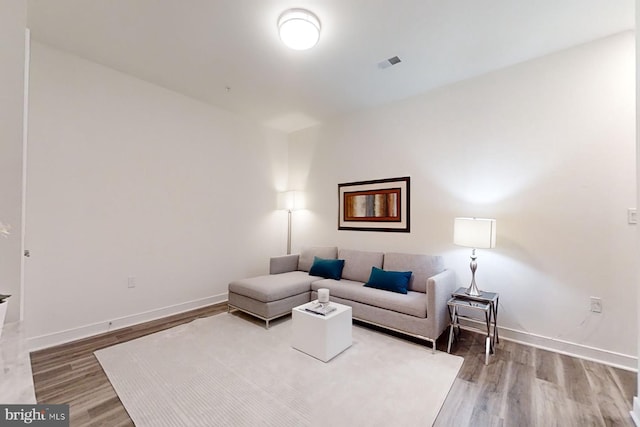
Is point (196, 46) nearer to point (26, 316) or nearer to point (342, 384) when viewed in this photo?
point (26, 316)

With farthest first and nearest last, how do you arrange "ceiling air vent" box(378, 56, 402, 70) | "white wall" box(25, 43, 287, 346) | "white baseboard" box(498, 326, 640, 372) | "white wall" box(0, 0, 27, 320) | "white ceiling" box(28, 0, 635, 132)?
"ceiling air vent" box(378, 56, 402, 70), "white wall" box(25, 43, 287, 346), "white baseboard" box(498, 326, 640, 372), "white ceiling" box(28, 0, 635, 132), "white wall" box(0, 0, 27, 320)

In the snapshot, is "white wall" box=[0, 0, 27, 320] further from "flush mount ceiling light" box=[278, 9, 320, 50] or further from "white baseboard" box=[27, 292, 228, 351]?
"flush mount ceiling light" box=[278, 9, 320, 50]

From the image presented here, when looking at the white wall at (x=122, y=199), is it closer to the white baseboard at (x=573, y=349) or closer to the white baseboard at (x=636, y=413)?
the white baseboard at (x=573, y=349)

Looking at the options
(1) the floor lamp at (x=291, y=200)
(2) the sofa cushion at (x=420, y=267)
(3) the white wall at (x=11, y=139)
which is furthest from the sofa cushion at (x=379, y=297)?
(3) the white wall at (x=11, y=139)

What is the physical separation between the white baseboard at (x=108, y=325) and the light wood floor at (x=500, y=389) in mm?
113

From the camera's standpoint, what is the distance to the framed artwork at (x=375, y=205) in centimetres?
361

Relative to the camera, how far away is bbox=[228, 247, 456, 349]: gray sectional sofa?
2.60 metres

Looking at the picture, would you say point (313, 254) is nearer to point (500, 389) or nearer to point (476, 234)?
point (476, 234)

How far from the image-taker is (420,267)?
317 centimetres

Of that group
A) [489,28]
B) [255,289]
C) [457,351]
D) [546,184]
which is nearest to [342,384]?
[457,351]

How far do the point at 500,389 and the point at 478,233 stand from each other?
1.26 m

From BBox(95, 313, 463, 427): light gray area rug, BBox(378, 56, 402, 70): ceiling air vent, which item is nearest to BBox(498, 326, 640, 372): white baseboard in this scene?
BBox(95, 313, 463, 427): light gray area rug

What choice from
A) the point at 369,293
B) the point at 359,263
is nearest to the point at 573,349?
the point at 369,293

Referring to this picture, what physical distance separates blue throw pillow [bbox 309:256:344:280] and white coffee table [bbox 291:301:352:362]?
1.04m
